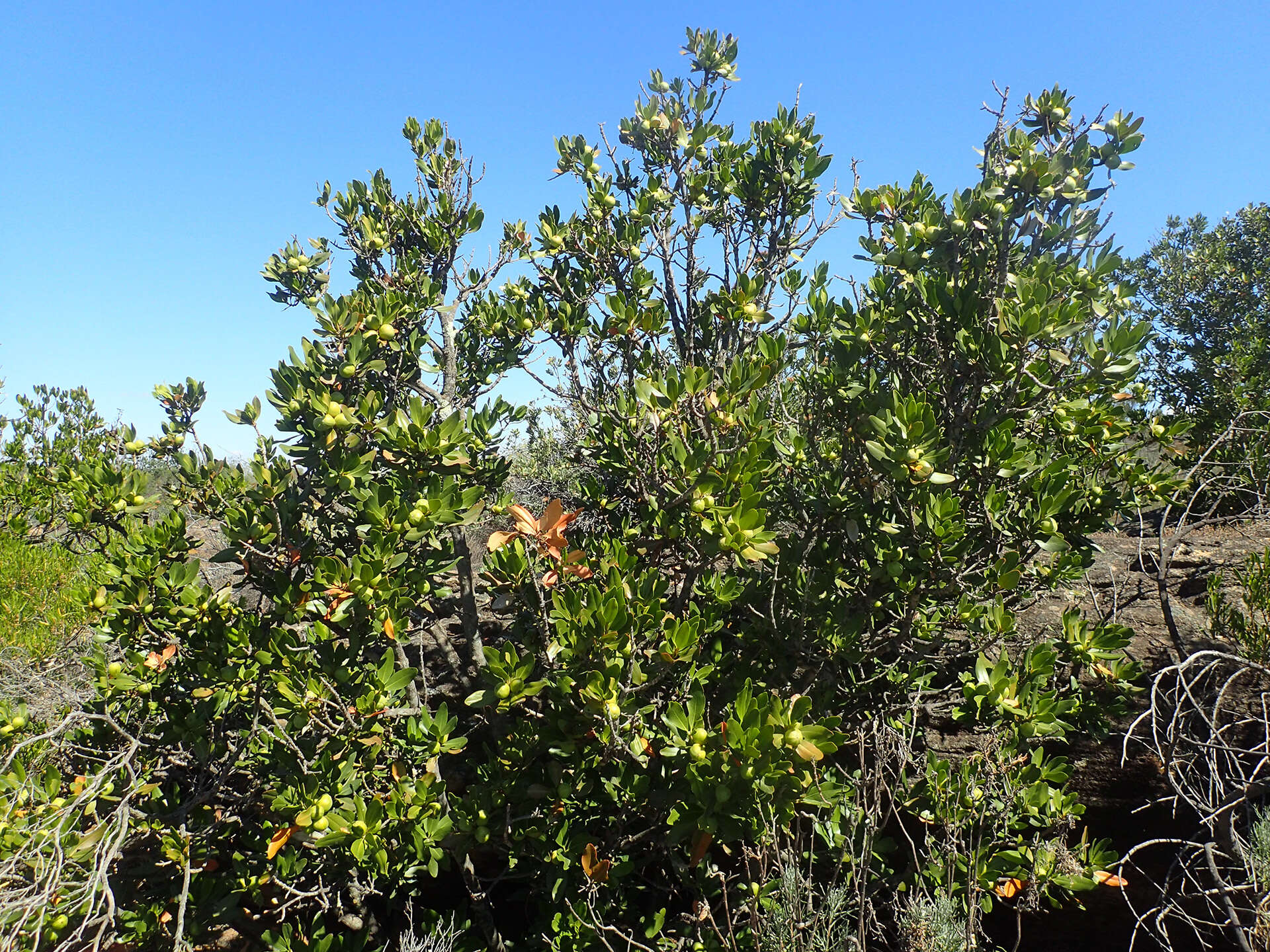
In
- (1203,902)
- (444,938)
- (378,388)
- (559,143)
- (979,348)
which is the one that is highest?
(559,143)

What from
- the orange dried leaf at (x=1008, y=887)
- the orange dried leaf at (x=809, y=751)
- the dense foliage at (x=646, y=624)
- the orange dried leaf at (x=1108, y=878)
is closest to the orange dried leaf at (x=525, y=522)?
the dense foliage at (x=646, y=624)

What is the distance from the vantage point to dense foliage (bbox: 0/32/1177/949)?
254cm

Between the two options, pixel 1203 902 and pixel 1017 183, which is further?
pixel 1203 902

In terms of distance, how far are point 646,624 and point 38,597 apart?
8391mm

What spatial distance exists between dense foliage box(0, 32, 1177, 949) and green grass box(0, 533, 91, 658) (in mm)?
4164

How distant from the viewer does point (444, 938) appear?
118 inches

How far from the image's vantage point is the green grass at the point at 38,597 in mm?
6495

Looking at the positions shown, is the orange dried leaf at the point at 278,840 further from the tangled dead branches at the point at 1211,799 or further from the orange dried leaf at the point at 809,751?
the tangled dead branches at the point at 1211,799

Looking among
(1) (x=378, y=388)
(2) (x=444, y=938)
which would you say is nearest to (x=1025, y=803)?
(2) (x=444, y=938)

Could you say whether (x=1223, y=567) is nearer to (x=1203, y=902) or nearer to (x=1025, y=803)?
(x=1203, y=902)

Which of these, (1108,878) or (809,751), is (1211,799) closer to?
(1108,878)

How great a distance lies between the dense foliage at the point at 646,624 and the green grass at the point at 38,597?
4.16 meters

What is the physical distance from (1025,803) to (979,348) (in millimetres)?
1858

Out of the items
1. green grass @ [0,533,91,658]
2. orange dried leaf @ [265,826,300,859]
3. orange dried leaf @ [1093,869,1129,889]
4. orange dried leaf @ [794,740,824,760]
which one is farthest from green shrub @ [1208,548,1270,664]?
green grass @ [0,533,91,658]
